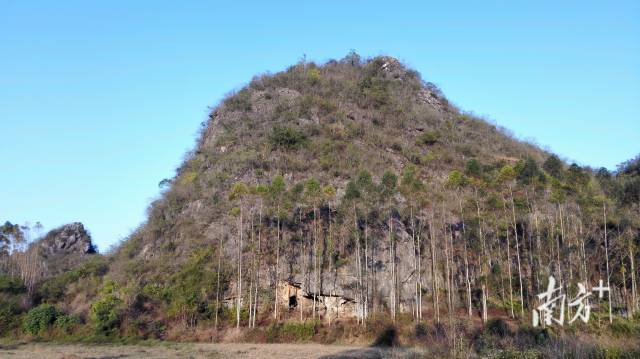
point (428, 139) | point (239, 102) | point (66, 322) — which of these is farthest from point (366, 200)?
point (239, 102)

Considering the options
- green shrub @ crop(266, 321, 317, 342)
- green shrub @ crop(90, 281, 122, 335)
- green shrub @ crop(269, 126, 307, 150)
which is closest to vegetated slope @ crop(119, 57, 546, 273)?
green shrub @ crop(269, 126, 307, 150)

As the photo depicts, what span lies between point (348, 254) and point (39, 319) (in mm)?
23856

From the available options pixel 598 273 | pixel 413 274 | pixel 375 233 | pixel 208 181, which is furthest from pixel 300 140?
pixel 598 273

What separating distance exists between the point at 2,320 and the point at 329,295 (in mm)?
24550

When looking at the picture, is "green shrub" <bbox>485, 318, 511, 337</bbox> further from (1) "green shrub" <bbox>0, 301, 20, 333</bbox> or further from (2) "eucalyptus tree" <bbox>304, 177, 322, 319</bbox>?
(1) "green shrub" <bbox>0, 301, 20, 333</bbox>

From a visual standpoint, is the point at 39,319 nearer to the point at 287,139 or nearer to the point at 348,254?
the point at 348,254

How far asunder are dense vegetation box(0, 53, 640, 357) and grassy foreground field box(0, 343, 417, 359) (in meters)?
3.52

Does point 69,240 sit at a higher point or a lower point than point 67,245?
higher

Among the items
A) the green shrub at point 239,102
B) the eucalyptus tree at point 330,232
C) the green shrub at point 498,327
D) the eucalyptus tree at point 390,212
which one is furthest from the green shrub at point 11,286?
the green shrub at point 498,327

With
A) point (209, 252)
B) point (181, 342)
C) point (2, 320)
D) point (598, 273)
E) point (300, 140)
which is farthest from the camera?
point (300, 140)

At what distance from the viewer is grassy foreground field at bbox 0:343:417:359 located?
1034 inches

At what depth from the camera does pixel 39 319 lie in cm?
3644

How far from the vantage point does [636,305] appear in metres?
36.8

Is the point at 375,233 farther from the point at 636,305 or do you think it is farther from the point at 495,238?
the point at 636,305
